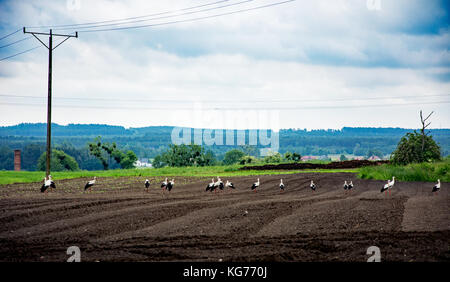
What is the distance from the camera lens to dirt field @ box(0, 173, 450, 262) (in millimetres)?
12023

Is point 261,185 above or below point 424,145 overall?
→ below

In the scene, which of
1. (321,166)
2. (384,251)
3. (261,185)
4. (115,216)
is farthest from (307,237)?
(321,166)

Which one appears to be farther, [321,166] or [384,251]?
[321,166]

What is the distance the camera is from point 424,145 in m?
49.3

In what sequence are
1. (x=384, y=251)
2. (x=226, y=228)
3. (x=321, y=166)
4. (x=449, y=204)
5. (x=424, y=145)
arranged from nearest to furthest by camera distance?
(x=384, y=251) → (x=226, y=228) → (x=449, y=204) → (x=424, y=145) → (x=321, y=166)

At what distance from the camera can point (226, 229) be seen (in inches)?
623

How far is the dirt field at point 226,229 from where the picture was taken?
12.0 m

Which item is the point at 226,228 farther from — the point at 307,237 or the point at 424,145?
the point at 424,145

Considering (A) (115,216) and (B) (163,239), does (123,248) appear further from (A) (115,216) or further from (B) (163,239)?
(A) (115,216)

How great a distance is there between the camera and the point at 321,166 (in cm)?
6325

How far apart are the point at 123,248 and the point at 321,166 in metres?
52.6
